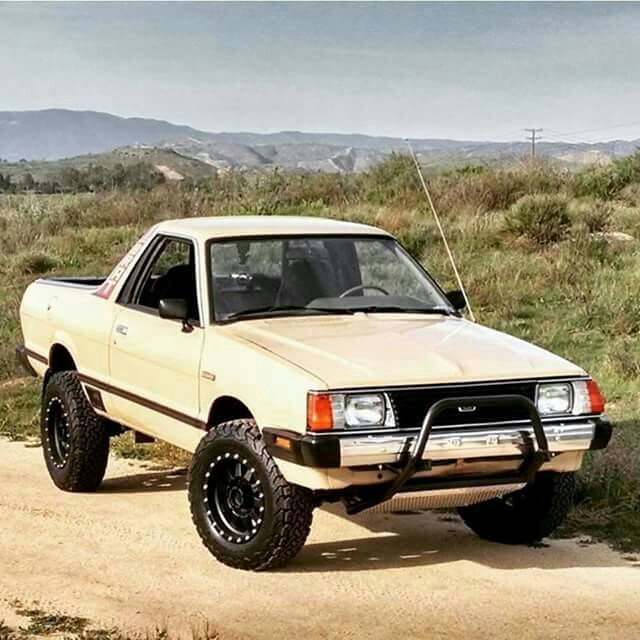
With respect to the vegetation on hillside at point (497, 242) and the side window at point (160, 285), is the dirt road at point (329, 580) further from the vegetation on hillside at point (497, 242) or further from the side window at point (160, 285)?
the side window at point (160, 285)

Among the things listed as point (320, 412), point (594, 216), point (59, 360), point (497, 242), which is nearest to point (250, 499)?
point (320, 412)

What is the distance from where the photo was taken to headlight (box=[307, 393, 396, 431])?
5.75 meters

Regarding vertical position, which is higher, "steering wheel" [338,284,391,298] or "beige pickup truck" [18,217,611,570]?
"steering wheel" [338,284,391,298]

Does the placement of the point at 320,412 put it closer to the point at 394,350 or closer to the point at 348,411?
the point at 348,411

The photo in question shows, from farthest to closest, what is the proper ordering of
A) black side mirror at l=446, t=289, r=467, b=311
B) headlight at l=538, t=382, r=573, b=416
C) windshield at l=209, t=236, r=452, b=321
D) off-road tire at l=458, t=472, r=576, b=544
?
black side mirror at l=446, t=289, r=467, b=311
windshield at l=209, t=236, r=452, b=321
off-road tire at l=458, t=472, r=576, b=544
headlight at l=538, t=382, r=573, b=416

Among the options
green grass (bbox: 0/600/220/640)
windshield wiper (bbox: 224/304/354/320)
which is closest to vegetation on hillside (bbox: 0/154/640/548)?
windshield wiper (bbox: 224/304/354/320)

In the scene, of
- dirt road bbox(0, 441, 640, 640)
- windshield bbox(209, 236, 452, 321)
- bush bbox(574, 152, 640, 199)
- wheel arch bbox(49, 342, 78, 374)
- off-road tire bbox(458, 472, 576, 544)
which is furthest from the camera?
bush bbox(574, 152, 640, 199)

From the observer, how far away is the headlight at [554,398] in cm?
619

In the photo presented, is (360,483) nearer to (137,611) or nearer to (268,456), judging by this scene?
(268,456)

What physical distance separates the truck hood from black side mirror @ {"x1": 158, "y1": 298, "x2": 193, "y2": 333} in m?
0.29

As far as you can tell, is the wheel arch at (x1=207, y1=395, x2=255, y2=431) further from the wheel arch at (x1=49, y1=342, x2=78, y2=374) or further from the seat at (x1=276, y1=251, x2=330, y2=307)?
the wheel arch at (x1=49, y1=342, x2=78, y2=374)

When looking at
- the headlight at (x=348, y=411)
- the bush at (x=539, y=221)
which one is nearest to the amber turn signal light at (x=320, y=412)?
the headlight at (x=348, y=411)

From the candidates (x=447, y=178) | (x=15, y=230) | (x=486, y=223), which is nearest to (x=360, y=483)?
(x=486, y=223)

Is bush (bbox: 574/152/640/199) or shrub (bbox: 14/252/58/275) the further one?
bush (bbox: 574/152/640/199)
